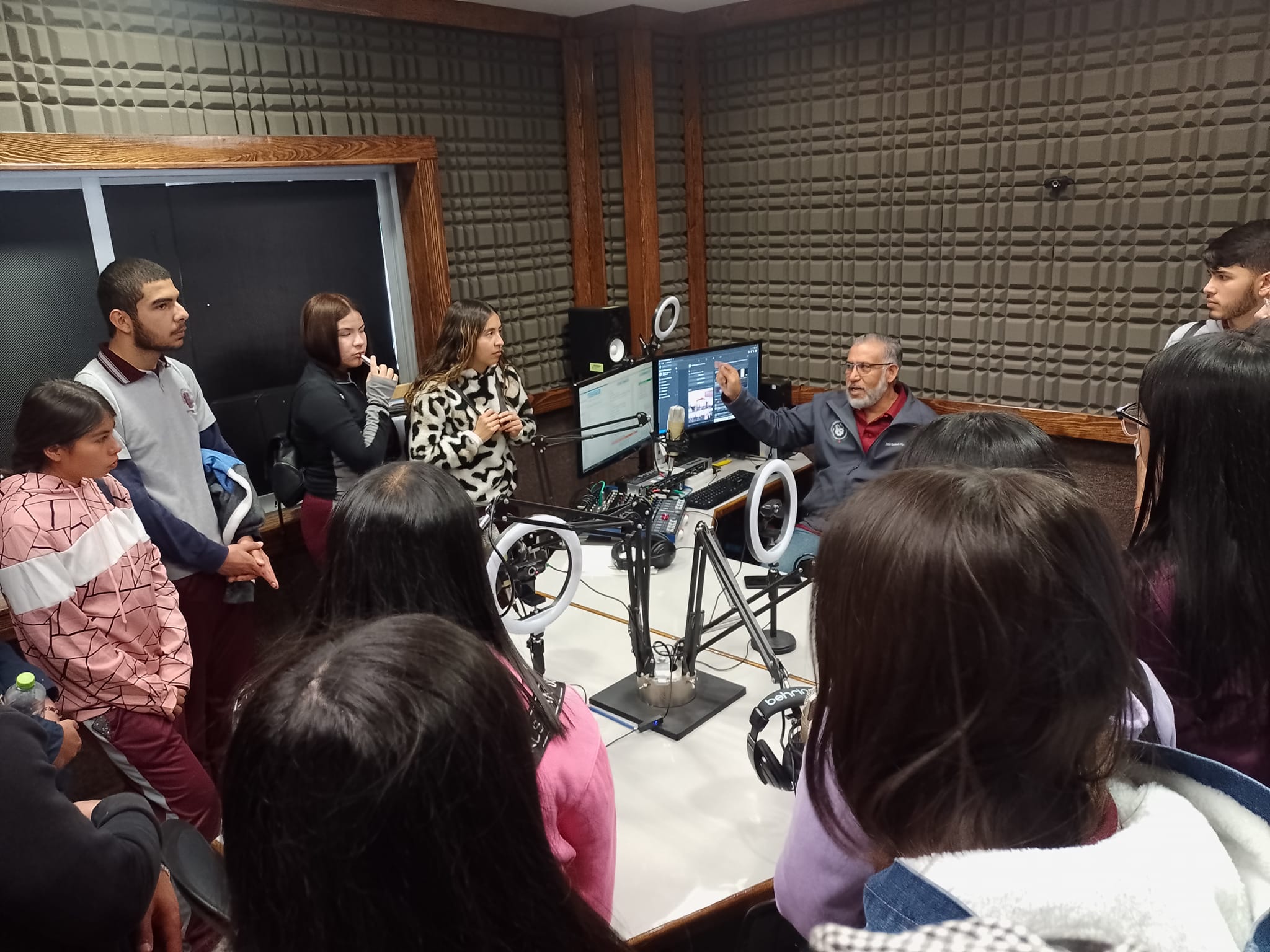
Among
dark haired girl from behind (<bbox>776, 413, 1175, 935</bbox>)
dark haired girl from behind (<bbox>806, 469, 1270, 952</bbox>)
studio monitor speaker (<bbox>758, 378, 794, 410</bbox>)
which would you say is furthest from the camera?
studio monitor speaker (<bbox>758, 378, 794, 410</bbox>)

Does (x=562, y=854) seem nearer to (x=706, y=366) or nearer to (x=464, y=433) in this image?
(x=464, y=433)

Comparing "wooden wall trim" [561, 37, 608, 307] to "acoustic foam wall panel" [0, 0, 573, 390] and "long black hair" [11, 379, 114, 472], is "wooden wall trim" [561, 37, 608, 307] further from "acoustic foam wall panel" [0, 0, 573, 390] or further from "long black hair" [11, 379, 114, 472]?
"long black hair" [11, 379, 114, 472]

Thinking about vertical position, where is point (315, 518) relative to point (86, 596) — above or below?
below

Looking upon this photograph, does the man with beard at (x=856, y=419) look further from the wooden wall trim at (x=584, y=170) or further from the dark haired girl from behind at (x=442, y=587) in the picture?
the dark haired girl from behind at (x=442, y=587)

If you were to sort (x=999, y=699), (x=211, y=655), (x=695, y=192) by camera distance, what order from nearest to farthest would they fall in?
(x=999, y=699)
(x=211, y=655)
(x=695, y=192)

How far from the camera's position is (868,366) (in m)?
3.08

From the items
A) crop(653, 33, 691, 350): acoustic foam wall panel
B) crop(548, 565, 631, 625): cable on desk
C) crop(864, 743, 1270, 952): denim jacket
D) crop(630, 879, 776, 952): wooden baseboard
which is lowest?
crop(630, 879, 776, 952): wooden baseboard

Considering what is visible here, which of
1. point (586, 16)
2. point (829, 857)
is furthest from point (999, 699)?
point (586, 16)

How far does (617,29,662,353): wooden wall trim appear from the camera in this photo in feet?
12.9

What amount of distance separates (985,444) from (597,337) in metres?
2.80

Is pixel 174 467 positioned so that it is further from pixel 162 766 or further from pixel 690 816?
pixel 690 816

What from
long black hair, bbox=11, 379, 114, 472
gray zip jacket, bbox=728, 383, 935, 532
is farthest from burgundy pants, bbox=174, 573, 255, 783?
gray zip jacket, bbox=728, 383, 935, 532

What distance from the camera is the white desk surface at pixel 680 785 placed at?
4.71 ft

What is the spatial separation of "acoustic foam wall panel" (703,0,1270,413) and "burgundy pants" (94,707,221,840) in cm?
310
